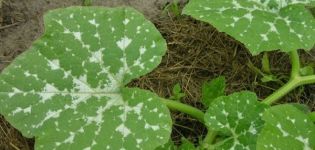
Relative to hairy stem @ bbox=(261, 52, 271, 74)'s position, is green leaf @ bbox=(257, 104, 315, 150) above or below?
above

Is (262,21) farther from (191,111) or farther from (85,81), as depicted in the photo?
(85,81)

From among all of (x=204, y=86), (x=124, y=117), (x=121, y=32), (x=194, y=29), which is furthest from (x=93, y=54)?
(x=194, y=29)

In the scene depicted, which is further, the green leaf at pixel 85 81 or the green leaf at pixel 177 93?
the green leaf at pixel 177 93

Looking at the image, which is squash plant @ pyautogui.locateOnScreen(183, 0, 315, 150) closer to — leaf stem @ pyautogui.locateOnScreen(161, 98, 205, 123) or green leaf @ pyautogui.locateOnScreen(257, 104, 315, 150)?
green leaf @ pyautogui.locateOnScreen(257, 104, 315, 150)

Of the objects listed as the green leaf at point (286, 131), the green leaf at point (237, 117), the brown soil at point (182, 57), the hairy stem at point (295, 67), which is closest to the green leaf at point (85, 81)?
the green leaf at point (237, 117)

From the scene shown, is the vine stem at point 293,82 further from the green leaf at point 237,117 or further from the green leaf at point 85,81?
the green leaf at point 85,81

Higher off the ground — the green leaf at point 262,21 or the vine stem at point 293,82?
the green leaf at point 262,21

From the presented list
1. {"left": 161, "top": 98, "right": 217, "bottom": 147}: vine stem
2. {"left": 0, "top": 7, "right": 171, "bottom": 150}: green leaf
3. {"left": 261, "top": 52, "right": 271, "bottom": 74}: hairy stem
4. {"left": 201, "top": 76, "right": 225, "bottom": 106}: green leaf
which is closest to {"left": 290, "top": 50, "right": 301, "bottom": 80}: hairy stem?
{"left": 261, "top": 52, "right": 271, "bottom": 74}: hairy stem
